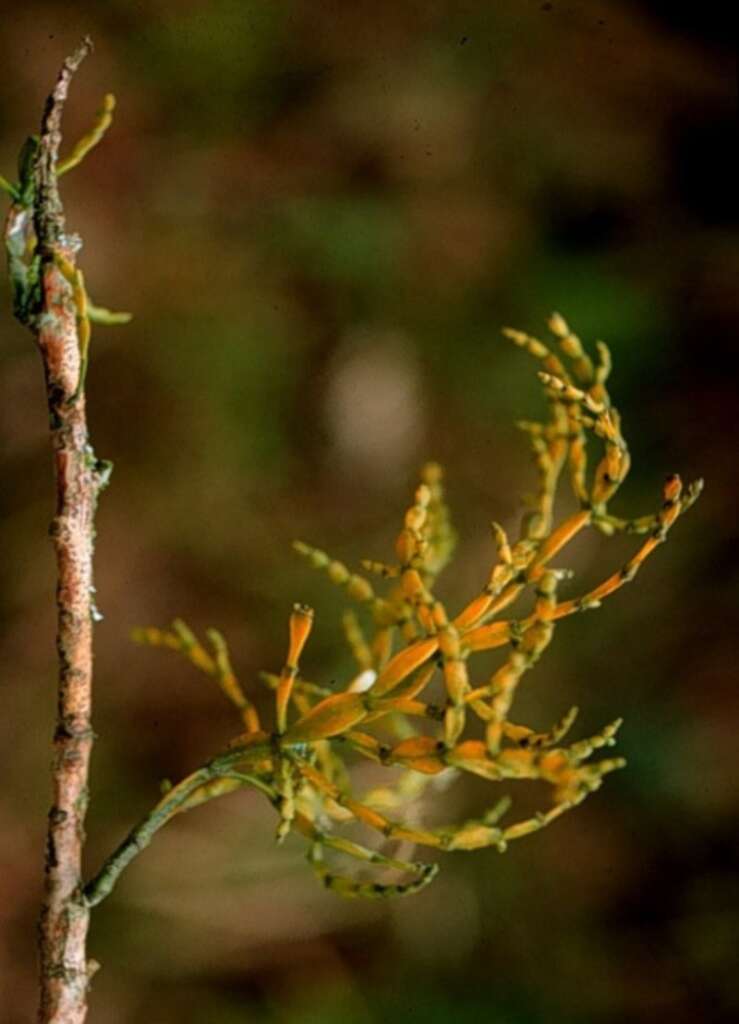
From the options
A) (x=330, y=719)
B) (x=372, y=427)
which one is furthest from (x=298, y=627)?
(x=372, y=427)

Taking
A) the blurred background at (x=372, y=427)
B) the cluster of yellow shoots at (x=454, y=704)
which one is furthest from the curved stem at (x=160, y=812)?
the blurred background at (x=372, y=427)

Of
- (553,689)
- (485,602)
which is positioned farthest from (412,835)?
(553,689)

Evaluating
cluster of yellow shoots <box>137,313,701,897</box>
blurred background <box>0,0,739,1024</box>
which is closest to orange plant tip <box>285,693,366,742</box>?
cluster of yellow shoots <box>137,313,701,897</box>

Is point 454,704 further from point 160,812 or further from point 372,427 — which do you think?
point 372,427

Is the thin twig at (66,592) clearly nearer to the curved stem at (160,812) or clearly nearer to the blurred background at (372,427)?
the curved stem at (160,812)

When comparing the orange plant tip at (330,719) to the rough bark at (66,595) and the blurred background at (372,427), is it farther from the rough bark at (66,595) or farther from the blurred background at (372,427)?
the blurred background at (372,427)

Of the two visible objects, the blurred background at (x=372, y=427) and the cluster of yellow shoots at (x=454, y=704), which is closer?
the cluster of yellow shoots at (x=454, y=704)

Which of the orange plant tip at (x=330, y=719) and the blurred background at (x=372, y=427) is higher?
the blurred background at (x=372, y=427)

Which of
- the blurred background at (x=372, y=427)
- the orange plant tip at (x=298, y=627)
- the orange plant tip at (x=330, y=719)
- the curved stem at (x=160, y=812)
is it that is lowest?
the curved stem at (x=160, y=812)

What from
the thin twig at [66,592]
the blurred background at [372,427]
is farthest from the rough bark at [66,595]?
the blurred background at [372,427]

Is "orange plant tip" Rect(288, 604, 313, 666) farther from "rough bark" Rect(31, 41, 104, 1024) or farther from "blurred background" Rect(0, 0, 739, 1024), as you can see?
"blurred background" Rect(0, 0, 739, 1024)
